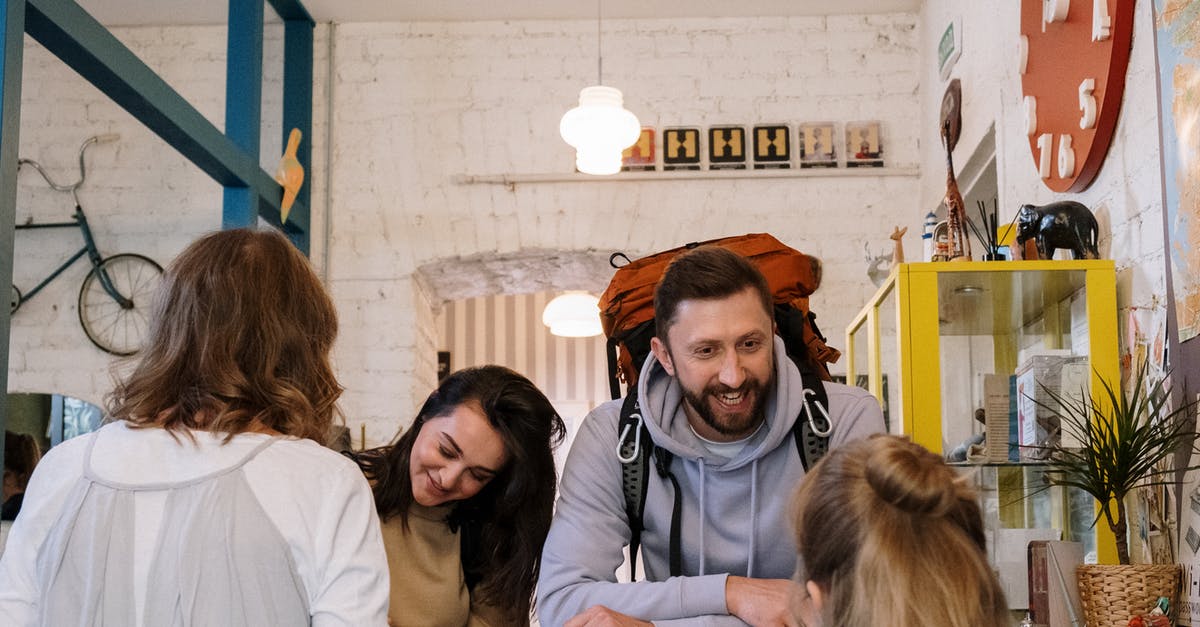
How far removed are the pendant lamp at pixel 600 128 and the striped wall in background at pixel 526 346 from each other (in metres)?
5.43

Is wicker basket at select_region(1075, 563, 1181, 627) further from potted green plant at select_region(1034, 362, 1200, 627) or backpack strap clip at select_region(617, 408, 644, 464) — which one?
backpack strap clip at select_region(617, 408, 644, 464)

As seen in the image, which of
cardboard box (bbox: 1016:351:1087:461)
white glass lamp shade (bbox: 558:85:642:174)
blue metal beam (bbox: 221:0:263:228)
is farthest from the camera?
blue metal beam (bbox: 221:0:263:228)

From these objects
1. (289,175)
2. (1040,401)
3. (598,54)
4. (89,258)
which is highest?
(598,54)

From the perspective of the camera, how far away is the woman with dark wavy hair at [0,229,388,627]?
1568 millimetres

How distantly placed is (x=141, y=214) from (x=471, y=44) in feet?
6.05

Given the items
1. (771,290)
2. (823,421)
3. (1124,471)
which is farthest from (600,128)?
(1124,471)

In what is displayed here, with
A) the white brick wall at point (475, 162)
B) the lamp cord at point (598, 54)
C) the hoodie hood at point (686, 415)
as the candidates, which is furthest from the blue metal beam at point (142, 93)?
the hoodie hood at point (686, 415)

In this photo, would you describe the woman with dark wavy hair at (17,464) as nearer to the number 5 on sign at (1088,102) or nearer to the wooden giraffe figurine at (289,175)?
the wooden giraffe figurine at (289,175)

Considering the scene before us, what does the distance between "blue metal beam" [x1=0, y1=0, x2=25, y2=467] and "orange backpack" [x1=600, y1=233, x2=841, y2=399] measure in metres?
1.77

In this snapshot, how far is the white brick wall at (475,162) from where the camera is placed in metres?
5.98

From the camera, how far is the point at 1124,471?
8.00 feet

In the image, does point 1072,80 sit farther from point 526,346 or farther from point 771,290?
point 526,346

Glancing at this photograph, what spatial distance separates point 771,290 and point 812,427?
383 millimetres

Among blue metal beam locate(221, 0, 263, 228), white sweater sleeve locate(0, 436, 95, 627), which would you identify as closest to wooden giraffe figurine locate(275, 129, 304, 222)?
blue metal beam locate(221, 0, 263, 228)
